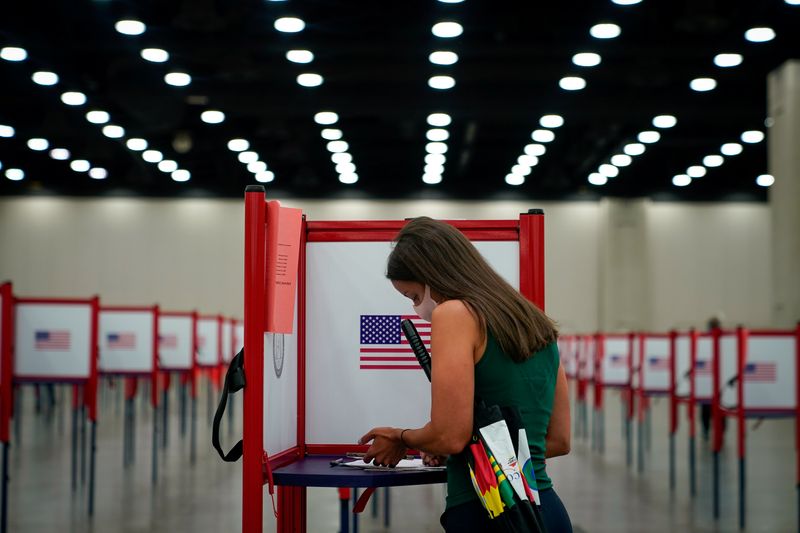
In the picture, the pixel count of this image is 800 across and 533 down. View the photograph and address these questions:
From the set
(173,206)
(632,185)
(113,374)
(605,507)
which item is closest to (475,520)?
Answer: (605,507)

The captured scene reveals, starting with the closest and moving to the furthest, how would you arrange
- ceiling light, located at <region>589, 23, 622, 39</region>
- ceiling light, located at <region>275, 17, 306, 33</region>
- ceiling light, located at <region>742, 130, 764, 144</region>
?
ceiling light, located at <region>275, 17, 306, 33</region>
ceiling light, located at <region>589, 23, 622, 39</region>
ceiling light, located at <region>742, 130, 764, 144</region>

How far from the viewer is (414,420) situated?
2756 mm

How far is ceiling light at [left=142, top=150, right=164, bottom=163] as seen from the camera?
702 inches

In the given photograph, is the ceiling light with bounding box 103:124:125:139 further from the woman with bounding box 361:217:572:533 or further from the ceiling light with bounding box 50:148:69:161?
the woman with bounding box 361:217:572:533

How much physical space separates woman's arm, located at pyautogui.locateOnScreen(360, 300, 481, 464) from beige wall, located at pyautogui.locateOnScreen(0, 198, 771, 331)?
20024 mm

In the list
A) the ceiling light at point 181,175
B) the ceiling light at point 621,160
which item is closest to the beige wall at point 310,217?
the ceiling light at point 181,175

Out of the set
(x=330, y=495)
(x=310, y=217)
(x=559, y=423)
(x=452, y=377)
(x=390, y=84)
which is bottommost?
(x=330, y=495)

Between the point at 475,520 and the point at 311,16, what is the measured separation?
28.9ft

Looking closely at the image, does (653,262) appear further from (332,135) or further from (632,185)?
(332,135)

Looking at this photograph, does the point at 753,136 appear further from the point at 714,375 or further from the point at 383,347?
the point at 383,347

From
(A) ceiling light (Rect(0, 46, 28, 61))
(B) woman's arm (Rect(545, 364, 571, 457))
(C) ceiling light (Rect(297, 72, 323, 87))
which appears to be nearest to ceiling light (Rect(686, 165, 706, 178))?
(C) ceiling light (Rect(297, 72, 323, 87))

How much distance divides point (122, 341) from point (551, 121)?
28.2ft

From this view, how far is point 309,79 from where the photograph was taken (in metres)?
12.4

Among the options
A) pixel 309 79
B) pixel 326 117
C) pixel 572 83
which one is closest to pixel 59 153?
pixel 326 117
